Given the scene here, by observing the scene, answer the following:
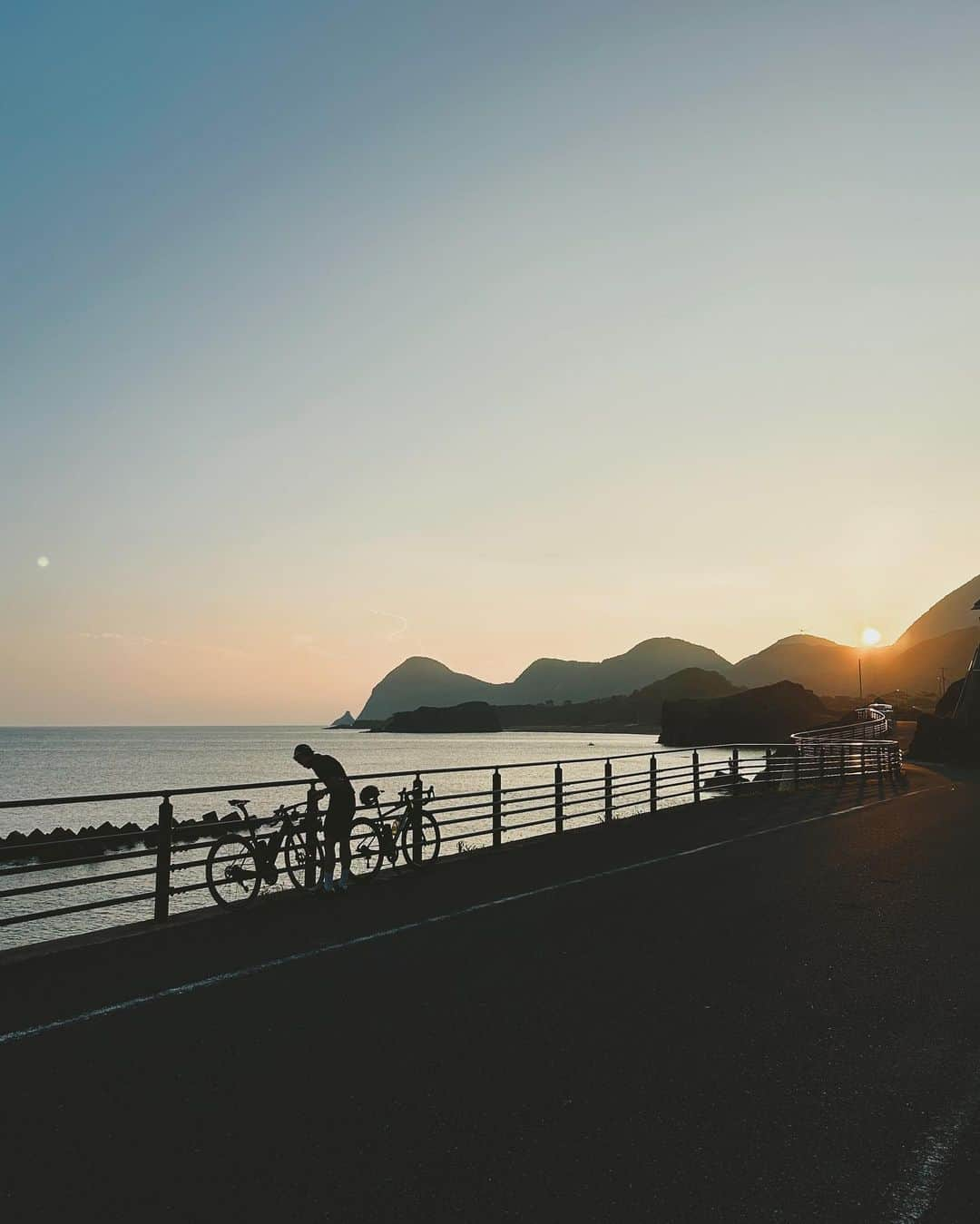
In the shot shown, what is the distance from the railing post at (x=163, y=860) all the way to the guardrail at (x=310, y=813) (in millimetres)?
15

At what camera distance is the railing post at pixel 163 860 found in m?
10.9

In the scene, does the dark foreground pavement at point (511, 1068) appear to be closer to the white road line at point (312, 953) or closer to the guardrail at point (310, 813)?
the white road line at point (312, 953)

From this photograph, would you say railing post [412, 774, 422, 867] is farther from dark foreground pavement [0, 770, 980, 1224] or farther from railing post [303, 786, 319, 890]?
dark foreground pavement [0, 770, 980, 1224]

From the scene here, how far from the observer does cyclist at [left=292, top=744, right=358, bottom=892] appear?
12977mm

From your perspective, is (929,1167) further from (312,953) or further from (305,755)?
(305,755)

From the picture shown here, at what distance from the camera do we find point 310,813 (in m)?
13.4

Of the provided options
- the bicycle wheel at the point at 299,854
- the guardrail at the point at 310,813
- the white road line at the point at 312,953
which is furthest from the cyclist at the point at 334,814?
the white road line at the point at 312,953

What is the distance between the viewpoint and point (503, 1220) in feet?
13.0

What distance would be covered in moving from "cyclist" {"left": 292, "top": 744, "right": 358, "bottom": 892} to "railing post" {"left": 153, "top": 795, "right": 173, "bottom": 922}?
1.96 metres

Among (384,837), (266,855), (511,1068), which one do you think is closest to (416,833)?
(384,837)

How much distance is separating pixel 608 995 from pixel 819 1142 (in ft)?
9.27

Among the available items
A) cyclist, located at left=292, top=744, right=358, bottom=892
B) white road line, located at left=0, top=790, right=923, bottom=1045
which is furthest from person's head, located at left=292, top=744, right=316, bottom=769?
white road line, located at left=0, top=790, right=923, bottom=1045

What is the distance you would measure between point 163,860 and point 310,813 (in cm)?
261

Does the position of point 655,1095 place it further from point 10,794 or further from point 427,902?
point 10,794
